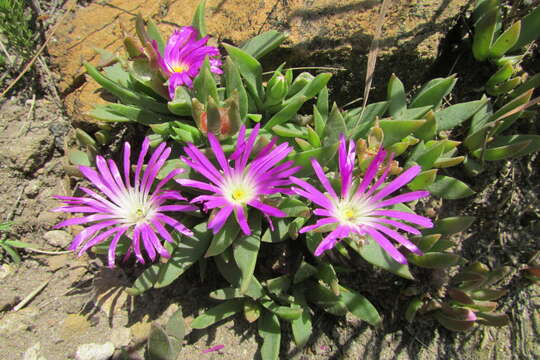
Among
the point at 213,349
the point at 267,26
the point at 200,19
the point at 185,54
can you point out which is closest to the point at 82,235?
the point at 213,349

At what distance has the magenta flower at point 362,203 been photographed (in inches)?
59.4

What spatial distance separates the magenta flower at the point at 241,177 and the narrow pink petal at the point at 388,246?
0.39 metres

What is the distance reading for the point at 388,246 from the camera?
1.50 m

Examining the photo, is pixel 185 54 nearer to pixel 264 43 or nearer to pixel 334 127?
pixel 264 43

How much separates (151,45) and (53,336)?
1547 mm

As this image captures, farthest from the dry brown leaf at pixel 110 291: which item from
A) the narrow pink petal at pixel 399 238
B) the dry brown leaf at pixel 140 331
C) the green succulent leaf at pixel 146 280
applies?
the narrow pink petal at pixel 399 238

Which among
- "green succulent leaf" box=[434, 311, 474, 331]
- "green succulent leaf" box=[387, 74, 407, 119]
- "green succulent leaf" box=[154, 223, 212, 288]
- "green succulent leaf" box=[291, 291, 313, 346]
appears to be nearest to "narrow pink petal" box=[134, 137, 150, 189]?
"green succulent leaf" box=[154, 223, 212, 288]

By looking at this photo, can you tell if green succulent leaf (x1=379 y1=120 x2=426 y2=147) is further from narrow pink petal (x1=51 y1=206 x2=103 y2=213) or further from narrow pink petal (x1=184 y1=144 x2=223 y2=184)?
narrow pink petal (x1=51 y1=206 x2=103 y2=213)

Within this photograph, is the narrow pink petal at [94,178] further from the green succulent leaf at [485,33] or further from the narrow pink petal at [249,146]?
the green succulent leaf at [485,33]

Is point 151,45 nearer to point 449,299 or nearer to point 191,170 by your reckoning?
point 191,170

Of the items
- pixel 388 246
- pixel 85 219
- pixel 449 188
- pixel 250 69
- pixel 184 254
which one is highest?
pixel 250 69

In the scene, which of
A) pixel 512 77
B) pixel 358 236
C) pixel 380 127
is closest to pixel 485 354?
pixel 358 236

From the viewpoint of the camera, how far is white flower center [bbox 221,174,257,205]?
1.70 meters

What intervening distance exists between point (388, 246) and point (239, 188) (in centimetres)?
69
